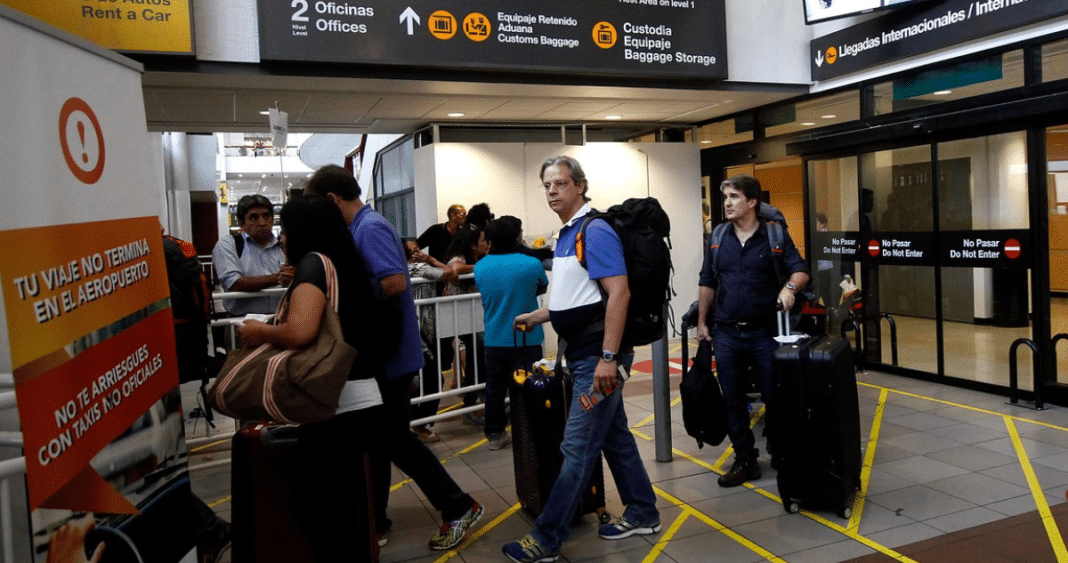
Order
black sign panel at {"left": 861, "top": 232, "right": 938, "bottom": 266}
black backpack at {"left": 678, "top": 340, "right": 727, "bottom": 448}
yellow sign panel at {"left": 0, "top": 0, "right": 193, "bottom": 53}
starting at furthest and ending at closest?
black sign panel at {"left": 861, "top": 232, "right": 938, "bottom": 266}, yellow sign panel at {"left": 0, "top": 0, "right": 193, "bottom": 53}, black backpack at {"left": 678, "top": 340, "right": 727, "bottom": 448}

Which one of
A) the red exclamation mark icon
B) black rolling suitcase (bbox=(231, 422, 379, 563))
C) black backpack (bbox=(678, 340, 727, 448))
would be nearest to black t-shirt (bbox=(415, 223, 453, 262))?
black backpack (bbox=(678, 340, 727, 448))

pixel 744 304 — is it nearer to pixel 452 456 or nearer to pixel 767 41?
pixel 452 456

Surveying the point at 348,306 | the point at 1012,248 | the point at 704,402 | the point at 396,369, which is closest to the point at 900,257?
the point at 1012,248

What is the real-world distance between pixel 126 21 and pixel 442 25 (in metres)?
2.36

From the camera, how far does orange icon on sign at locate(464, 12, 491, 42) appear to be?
6.70m

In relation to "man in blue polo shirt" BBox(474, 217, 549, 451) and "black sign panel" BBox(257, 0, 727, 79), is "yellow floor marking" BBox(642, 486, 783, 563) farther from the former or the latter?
"black sign panel" BBox(257, 0, 727, 79)

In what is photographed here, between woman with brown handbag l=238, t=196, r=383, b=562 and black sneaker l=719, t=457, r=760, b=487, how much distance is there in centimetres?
247

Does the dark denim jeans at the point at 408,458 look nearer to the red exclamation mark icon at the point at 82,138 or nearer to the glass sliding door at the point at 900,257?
the red exclamation mark icon at the point at 82,138

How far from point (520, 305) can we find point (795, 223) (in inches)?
411

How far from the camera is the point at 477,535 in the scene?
4.23 m

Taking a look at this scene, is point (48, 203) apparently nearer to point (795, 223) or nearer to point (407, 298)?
point (407, 298)

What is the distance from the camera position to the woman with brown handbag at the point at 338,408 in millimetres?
3119

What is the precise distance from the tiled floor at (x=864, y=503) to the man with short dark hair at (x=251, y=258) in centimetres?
121

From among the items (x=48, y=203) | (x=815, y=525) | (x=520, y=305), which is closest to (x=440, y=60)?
(x=520, y=305)
